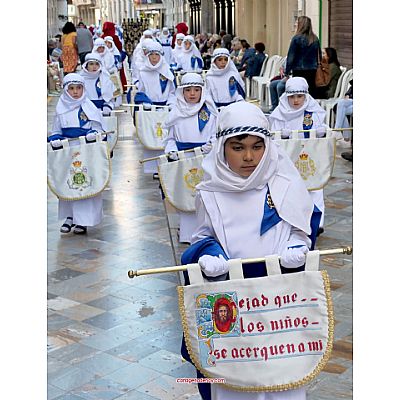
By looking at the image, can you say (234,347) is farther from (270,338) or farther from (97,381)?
(97,381)

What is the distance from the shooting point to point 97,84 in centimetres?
1191

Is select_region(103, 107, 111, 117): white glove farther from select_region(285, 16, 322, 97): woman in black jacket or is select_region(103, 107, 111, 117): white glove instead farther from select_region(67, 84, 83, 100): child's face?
select_region(285, 16, 322, 97): woman in black jacket

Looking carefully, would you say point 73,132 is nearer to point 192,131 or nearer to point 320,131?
point 192,131

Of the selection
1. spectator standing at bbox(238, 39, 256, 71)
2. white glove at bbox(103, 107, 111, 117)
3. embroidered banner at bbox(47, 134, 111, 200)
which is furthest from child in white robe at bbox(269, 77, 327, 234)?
spectator standing at bbox(238, 39, 256, 71)

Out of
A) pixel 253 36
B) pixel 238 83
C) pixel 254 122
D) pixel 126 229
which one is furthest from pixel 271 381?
pixel 253 36

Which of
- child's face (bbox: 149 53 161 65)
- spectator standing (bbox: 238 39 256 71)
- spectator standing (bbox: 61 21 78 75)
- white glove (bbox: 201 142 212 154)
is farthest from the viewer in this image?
spectator standing (bbox: 61 21 78 75)

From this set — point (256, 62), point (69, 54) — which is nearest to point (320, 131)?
point (256, 62)

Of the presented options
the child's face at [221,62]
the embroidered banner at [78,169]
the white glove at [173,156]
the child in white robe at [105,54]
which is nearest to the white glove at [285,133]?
the white glove at [173,156]

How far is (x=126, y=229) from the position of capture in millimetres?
8453

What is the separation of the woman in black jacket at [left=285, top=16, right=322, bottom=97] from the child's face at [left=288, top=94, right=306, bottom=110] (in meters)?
3.83

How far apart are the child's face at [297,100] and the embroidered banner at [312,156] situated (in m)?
0.46

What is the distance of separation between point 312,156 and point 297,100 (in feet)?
1.93

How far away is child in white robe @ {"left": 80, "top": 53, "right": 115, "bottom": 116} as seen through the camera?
11750mm

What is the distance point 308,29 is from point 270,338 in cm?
867
